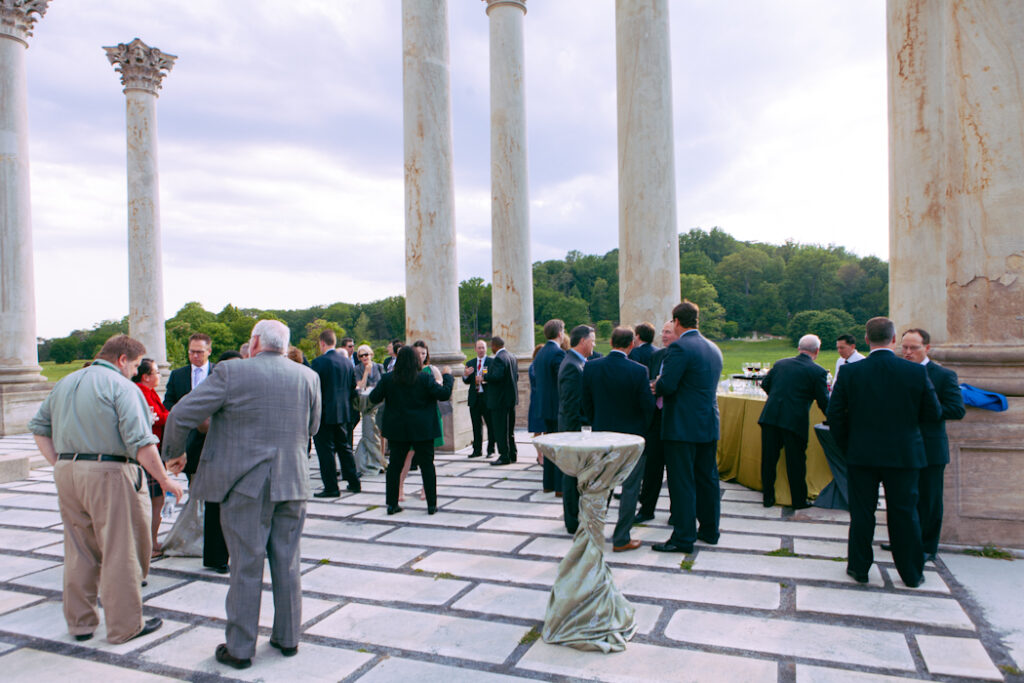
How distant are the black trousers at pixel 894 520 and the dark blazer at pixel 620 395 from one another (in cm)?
203

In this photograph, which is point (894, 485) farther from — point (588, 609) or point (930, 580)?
point (588, 609)

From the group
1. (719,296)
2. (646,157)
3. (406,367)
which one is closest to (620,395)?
(406,367)

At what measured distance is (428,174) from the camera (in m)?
12.7

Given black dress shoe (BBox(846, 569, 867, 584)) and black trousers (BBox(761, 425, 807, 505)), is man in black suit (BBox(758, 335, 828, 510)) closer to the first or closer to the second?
black trousers (BBox(761, 425, 807, 505))

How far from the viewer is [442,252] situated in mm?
12883

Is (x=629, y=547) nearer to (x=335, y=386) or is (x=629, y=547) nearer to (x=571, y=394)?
(x=571, y=394)

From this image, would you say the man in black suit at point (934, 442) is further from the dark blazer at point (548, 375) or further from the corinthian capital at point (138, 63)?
the corinthian capital at point (138, 63)

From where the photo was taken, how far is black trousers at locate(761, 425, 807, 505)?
7902 mm

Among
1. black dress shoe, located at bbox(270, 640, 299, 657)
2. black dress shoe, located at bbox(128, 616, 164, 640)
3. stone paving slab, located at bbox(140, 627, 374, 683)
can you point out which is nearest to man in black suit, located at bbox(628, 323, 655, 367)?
stone paving slab, located at bbox(140, 627, 374, 683)

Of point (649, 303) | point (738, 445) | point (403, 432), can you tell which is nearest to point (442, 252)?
point (649, 303)

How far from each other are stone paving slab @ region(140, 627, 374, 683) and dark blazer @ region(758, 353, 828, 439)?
574 centimetres

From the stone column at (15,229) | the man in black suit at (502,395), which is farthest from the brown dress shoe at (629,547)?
the stone column at (15,229)

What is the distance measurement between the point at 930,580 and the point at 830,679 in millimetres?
2293

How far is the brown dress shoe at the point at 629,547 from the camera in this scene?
6.30 metres
